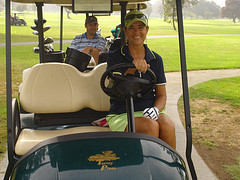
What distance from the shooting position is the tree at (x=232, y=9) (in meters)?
47.8

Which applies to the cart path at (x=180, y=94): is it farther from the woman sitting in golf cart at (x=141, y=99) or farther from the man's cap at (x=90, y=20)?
the man's cap at (x=90, y=20)

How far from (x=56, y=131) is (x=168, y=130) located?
91cm

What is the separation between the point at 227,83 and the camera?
8273mm

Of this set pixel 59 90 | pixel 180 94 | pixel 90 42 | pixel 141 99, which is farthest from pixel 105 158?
pixel 180 94

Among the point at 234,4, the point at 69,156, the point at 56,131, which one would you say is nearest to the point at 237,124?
the point at 56,131

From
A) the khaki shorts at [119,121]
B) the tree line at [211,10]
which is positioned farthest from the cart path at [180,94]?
the tree line at [211,10]

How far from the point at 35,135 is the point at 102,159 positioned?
3.50 feet

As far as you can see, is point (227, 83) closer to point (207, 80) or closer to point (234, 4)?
point (207, 80)

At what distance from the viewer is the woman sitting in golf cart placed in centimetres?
230

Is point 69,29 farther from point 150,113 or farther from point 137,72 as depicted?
point 150,113

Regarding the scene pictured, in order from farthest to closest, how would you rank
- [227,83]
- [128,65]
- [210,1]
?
[210,1]
[227,83]
[128,65]

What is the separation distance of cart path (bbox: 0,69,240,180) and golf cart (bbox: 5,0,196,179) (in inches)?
34.4

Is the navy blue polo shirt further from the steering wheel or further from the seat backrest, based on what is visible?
the seat backrest

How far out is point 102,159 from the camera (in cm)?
161
